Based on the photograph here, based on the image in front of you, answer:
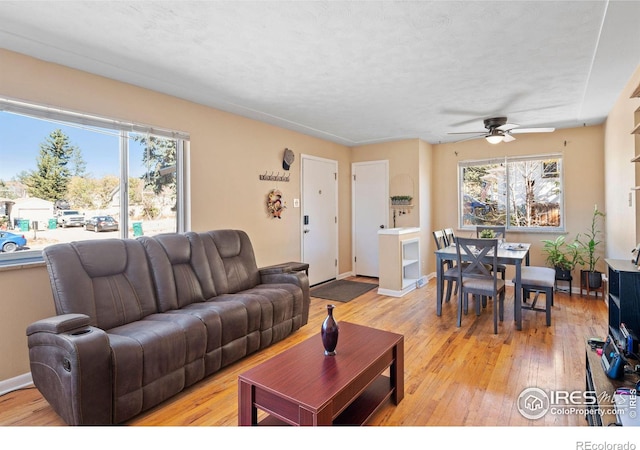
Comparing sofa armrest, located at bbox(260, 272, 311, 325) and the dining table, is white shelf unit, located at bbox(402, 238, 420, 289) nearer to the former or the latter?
the dining table

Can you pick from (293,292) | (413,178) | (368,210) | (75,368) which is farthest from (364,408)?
(368,210)

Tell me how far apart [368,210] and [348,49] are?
13.0ft

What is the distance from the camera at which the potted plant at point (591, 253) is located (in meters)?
4.65

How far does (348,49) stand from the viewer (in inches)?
99.5

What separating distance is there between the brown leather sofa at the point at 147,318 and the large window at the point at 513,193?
3.89m

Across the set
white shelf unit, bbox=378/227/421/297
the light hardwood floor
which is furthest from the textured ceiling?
the light hardwood floor

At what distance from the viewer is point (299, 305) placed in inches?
136

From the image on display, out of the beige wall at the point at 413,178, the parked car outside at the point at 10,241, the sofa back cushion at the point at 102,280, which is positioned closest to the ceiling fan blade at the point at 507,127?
the beige wall at the point at 413,178

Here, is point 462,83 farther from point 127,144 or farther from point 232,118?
point 127,144

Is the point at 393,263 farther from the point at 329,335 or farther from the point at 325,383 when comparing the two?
the point at 325,383

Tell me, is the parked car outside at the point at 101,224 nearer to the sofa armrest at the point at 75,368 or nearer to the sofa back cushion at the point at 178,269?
the sofa back cushion at the point at 178,269

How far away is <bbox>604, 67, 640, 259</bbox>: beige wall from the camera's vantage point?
311 cm

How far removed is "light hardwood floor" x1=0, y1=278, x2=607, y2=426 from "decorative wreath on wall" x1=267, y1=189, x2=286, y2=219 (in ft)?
4.80

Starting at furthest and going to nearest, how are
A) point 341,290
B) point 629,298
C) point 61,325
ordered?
1. point 341,290
2. point 629,298
3. point 61,325
